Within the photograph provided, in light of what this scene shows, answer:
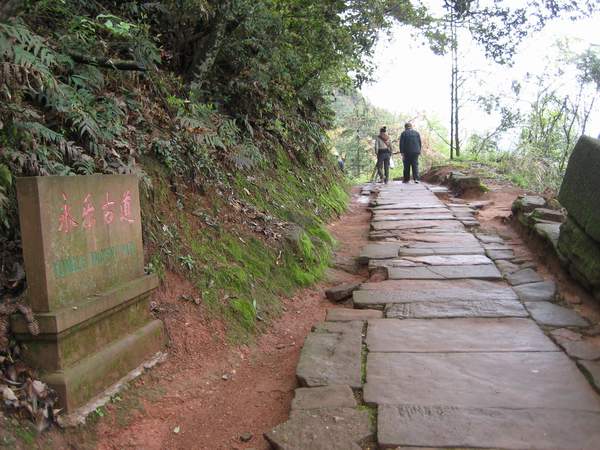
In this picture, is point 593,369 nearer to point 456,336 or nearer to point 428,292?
point 456,336

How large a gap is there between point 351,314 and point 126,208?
7.12 feet

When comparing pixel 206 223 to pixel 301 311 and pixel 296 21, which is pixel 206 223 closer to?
pixel 301 311

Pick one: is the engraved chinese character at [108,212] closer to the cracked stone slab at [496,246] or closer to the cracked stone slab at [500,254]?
the cracked stone slab at [500,254]

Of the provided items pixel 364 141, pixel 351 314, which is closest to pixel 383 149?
pixel 351 314

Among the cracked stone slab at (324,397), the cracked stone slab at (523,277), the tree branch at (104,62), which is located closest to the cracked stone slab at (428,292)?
the cracked stone slab at (523,277)

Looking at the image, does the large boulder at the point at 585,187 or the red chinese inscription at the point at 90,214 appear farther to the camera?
the large boulder at the point at 585,187

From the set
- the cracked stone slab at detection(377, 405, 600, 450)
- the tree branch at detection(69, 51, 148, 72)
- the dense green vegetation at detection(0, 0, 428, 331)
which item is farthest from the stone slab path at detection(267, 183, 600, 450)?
the tree branch at detection(69, 51, 148, 72)

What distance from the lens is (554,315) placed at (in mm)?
4031

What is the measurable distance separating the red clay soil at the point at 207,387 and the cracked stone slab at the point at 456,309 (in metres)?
0.81

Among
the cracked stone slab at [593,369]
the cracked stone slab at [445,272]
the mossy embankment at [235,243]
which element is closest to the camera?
the cracked stone slab at [593,369]

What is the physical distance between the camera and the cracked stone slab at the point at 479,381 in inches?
107

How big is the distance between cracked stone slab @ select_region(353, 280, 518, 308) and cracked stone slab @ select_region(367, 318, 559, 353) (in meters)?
0.49

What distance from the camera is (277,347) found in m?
3.89

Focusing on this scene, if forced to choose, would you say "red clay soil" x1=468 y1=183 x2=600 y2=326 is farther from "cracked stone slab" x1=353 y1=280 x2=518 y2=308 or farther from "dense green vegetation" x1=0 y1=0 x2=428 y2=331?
"dense green vegetation" x1=0 y1=0 x2=428 y2=331
